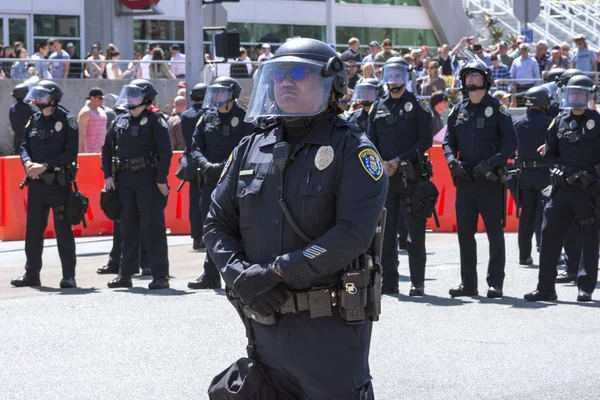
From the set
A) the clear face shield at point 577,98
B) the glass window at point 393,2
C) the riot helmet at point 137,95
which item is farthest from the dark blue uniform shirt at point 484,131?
the glass window at point 393,2

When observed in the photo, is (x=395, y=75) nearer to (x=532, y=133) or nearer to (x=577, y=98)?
(x=577, y=98)

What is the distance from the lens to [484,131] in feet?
33.3

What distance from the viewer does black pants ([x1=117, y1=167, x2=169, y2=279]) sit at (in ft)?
35.8

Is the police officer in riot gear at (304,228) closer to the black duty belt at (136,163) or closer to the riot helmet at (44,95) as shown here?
the black duty belt at (136,163)

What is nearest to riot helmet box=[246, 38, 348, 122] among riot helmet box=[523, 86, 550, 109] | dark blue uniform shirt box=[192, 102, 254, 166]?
dark blue uniform shirt box=[192, 102, 254, 166]

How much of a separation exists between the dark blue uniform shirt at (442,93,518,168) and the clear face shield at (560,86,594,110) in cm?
54

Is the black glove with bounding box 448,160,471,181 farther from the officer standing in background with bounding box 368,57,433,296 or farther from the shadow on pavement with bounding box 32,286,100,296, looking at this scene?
the shadow on pavement with bounding box 32,286,100,296

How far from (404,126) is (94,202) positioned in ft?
21.0

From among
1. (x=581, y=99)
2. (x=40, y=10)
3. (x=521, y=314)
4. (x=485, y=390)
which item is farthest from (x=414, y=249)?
(x=40, y=10)

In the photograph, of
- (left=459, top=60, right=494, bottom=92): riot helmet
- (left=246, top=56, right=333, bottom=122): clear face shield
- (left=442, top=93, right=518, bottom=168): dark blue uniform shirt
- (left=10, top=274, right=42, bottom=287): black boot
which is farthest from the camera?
(left=10, top=274, right=42, bottom=287): black boot

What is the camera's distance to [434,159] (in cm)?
1620

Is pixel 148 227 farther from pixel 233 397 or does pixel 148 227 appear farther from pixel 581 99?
pixel 233 397

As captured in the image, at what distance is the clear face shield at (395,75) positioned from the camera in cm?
1023

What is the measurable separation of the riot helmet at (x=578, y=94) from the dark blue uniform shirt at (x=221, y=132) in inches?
122
